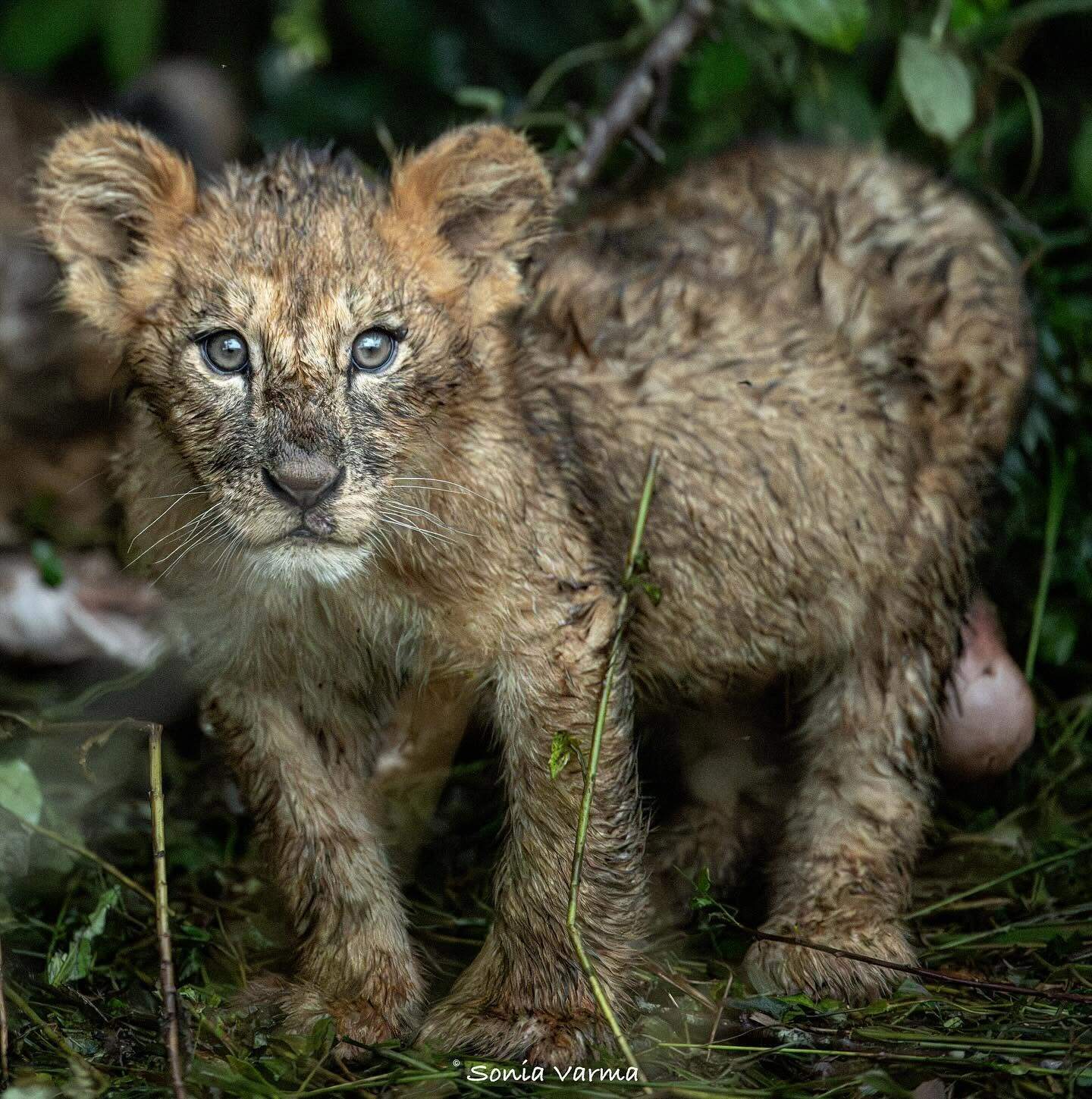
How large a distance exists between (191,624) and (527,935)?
1203 mm

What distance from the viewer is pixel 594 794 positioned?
12.6 ft

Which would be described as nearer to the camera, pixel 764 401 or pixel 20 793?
pixel 20 793

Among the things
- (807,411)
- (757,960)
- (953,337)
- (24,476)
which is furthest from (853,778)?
(24,476)

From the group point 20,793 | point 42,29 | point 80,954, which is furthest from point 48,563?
point 42,29

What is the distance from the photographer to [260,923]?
4.44m

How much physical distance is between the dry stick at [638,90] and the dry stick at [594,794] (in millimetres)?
1733

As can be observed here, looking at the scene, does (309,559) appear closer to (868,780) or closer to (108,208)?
(108,208)

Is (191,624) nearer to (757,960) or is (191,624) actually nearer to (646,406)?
(646,406)

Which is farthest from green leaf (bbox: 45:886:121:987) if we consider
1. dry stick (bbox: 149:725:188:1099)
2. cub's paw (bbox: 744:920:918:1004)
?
cub's paw (bbox: 744:920:918:1004)

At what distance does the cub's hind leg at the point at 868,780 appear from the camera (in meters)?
4.41

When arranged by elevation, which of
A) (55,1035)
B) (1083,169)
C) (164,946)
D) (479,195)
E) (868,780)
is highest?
(479,195)

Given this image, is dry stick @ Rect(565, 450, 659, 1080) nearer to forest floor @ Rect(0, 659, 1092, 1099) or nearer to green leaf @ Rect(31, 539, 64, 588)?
forest floor @ Rect(0, 659, 1092, 1099)

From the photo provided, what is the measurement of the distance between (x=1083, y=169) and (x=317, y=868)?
3.81m

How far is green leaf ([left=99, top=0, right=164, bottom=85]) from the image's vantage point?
629 centimetres
